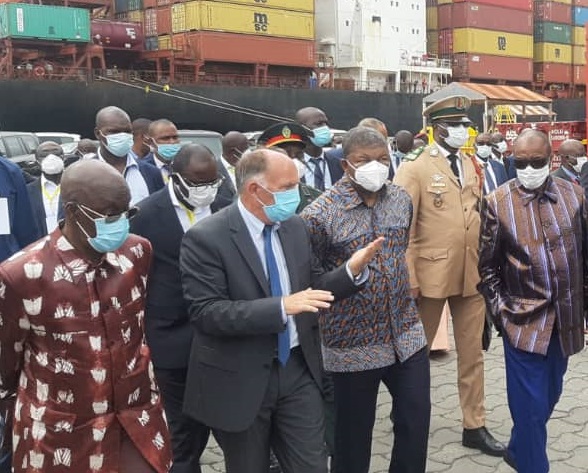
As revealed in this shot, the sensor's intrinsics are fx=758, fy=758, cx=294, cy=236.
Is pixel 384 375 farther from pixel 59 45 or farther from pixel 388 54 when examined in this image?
pixel 388 54

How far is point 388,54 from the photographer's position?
42344mm

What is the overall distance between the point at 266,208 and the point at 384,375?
108cm

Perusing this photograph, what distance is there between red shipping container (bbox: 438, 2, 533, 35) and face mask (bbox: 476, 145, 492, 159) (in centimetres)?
3637

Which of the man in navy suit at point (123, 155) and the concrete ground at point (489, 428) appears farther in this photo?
the man in navy suit at point (123, 155)

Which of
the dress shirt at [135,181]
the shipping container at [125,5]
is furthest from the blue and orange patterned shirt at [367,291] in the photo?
the shipping container at [125,5]

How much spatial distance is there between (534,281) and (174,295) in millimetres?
1673

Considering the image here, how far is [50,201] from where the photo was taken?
6512 mm

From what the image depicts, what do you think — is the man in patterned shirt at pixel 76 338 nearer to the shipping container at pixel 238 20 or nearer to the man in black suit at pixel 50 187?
the man in black suit at pixel 50 187

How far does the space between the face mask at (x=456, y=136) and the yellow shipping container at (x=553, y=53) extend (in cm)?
5138

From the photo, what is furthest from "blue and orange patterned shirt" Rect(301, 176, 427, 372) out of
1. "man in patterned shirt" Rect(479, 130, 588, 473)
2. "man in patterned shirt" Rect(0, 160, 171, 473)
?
"man in patterned shirt" Rect(0, 160, 171, 473)

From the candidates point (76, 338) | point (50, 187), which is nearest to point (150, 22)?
point (50, 187)

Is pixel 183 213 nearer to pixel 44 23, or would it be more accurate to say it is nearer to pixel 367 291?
pixel 367 291

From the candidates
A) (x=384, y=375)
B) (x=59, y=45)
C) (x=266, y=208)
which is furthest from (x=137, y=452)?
(x=59, y=45)

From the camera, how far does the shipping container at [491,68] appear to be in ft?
151
